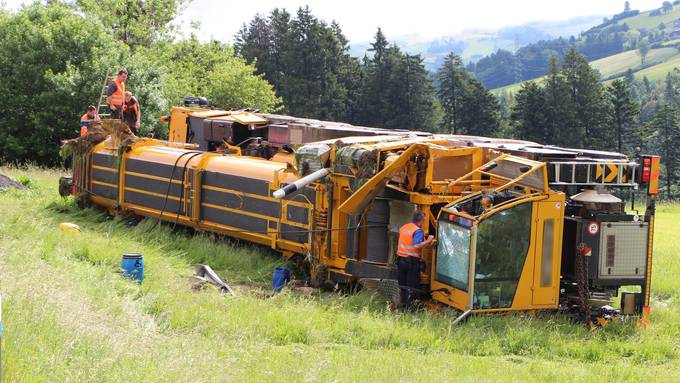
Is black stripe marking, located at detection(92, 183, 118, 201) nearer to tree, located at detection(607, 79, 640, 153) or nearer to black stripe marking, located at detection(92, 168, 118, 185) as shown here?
black stripe marking, located at detection(92, 168, 118, 185)

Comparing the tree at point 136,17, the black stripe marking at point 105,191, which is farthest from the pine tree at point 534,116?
the black stripe marking at point 105,191

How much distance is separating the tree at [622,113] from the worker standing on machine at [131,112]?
66091 mm

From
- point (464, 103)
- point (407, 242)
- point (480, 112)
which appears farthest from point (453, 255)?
point (464, 103)

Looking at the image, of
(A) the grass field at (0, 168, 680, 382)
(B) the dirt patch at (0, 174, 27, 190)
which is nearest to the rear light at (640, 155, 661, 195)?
(A) the grass field at (0, 168, 680, 382)

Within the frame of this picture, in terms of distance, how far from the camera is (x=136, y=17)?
52.3 meters

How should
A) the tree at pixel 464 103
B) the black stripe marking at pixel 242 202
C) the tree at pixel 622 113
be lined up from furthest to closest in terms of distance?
the tree at pixel 464 103 < the tree at pixel 622 113 < the black stripe marking at pixel 242 202

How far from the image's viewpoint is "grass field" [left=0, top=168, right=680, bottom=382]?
7465 mm

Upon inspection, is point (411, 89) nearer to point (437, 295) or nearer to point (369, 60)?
point (369, 60)

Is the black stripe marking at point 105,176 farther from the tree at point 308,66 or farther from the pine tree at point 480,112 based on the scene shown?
the pine tree at point 480,112

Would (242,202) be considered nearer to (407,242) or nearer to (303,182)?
(303,182)

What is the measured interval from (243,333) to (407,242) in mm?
3432

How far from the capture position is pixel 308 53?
86562 mm

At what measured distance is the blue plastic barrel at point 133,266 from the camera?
Result: 13.3 metres

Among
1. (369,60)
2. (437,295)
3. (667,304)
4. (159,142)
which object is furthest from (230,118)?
(369,60)
